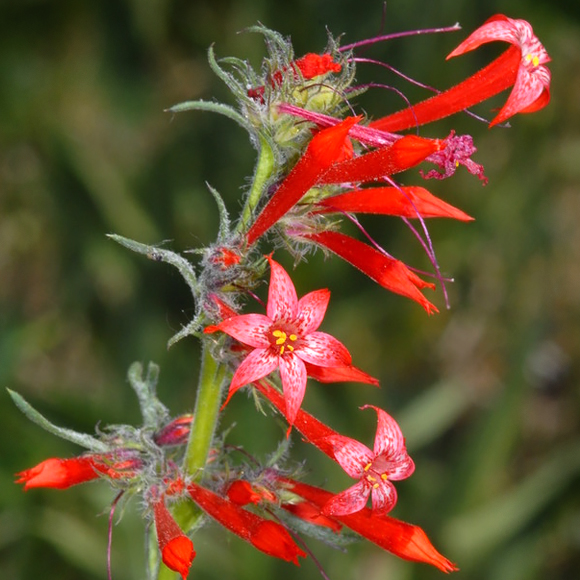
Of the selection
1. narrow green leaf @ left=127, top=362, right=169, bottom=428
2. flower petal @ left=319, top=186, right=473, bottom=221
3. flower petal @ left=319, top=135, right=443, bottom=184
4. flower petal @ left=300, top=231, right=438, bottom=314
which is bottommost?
narrow green leaf @ left=127, top=362, right=169, bottom=428

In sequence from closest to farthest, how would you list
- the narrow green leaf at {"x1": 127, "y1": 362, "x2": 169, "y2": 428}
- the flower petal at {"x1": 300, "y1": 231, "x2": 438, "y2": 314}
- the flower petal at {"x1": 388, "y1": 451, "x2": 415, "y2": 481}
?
the flower petal at {"x1": 388, "y1": 451, "x2": 415, "y2": 481} → the flower petal at {"x1": 300, "y1": 231, "x2": 438, "y2": 314} → the narrow green leaf at {"x1": 127, "y1": 362, "x2": 169, "y2": 428}

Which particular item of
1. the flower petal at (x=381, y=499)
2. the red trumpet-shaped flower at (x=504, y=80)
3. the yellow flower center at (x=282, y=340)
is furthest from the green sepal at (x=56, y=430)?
the red trumpet-shaped flower at (x=504, y=80)

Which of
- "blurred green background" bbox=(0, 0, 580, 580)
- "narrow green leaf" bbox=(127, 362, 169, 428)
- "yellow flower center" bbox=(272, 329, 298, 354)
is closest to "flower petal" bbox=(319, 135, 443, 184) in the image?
"yellow flower center" bbox=(272, 329, 298, 354)

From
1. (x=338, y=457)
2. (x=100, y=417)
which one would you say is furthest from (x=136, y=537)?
(x=338, y=457)

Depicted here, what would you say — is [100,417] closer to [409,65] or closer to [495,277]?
[409,65]

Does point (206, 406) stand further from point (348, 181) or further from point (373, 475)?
point (348, 181)

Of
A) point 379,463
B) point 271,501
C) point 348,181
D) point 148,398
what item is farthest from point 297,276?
point 379,463

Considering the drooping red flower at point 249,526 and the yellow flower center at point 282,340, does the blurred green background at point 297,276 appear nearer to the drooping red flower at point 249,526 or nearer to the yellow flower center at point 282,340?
the drooping red flower at point 249,526

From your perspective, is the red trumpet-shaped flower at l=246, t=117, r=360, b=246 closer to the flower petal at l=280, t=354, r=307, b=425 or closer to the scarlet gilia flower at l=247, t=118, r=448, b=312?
the scarlet gilia flower at l=247, t=118, r=448, b=312
